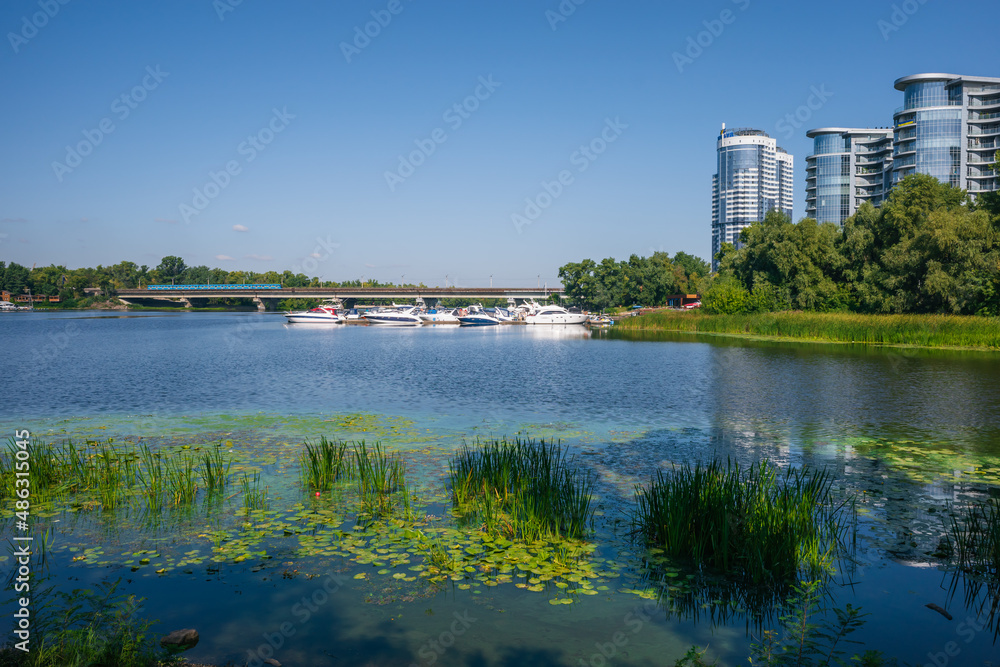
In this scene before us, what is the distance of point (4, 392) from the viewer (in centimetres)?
3106

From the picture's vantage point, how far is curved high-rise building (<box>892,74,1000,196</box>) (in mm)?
133750

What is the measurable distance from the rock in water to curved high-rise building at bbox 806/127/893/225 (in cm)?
18763

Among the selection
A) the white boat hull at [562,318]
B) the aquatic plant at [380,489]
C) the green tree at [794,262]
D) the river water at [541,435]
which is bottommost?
the river water at [541,435]

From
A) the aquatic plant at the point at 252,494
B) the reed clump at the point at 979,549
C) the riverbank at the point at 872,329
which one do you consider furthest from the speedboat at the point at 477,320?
the reed clump at the point at 979,549

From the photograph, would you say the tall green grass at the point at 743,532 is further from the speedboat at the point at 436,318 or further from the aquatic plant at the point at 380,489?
the speedboat at the point at 436,318

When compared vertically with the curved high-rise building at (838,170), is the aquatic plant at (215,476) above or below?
below

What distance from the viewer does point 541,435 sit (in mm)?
20750

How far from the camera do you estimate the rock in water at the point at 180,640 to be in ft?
26.3

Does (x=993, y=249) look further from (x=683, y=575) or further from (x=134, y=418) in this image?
(x=134, y=418)

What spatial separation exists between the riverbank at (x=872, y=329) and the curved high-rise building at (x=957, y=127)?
9095 centimetres

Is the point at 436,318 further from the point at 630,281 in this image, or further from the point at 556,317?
the point at 630,281

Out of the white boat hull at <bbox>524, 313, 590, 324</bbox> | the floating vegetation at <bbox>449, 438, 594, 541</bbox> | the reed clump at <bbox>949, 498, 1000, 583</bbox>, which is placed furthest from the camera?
the white boat hull at <bbox>524, 313, 590, 324</bbox>

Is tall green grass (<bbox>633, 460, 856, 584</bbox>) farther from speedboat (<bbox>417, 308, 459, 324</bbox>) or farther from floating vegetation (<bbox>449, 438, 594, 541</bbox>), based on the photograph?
speedboat (<bbox>417, 308, 459, 324</bbox>)

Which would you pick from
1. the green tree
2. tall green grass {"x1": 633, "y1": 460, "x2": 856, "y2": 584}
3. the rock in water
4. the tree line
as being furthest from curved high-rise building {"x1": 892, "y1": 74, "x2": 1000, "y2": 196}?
the rock in water
